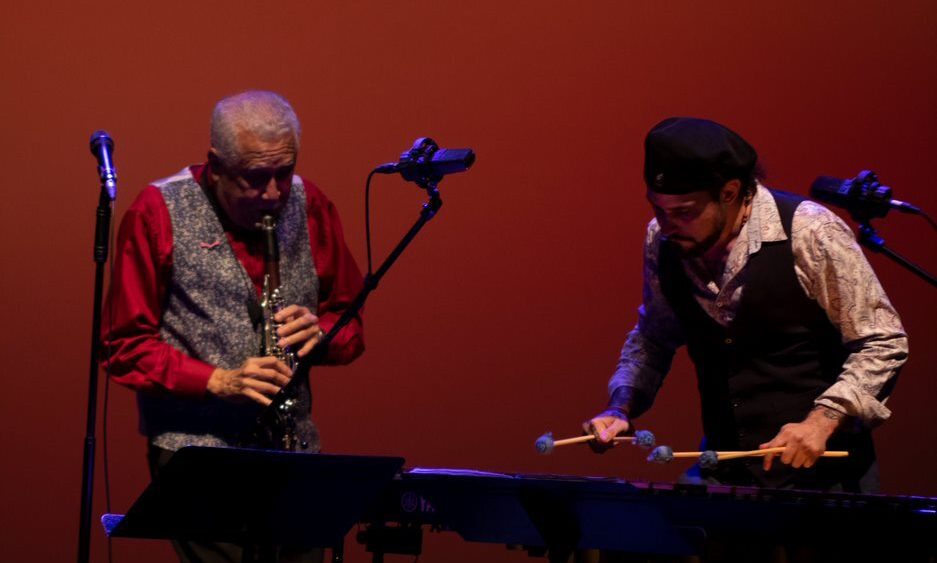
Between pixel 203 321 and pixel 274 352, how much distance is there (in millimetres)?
199

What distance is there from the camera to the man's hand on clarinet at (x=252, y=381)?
3.07 m

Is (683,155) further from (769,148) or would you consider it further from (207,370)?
(769,148)

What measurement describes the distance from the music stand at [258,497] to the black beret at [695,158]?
987mm

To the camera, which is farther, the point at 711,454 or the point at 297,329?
the point at 297,329

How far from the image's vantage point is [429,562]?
15.4 ft

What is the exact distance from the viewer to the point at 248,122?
323 cm

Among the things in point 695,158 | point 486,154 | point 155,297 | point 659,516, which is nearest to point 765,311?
point 695,158

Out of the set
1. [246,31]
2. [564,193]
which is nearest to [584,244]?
[564,193]

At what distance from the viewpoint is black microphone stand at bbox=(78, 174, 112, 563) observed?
9.77ft

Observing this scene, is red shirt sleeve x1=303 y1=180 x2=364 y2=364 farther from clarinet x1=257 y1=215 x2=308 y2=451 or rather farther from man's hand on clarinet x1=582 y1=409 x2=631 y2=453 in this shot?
man's hand on clarinet x1=582 y1=409 x2=631 y2=453

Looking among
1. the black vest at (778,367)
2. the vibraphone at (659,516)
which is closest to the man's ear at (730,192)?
the black vest at (778,367)

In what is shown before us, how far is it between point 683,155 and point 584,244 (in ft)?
5.19

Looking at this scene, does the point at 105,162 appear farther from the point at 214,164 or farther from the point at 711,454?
the point at 711,454

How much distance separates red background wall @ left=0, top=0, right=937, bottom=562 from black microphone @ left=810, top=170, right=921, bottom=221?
4.74ft
